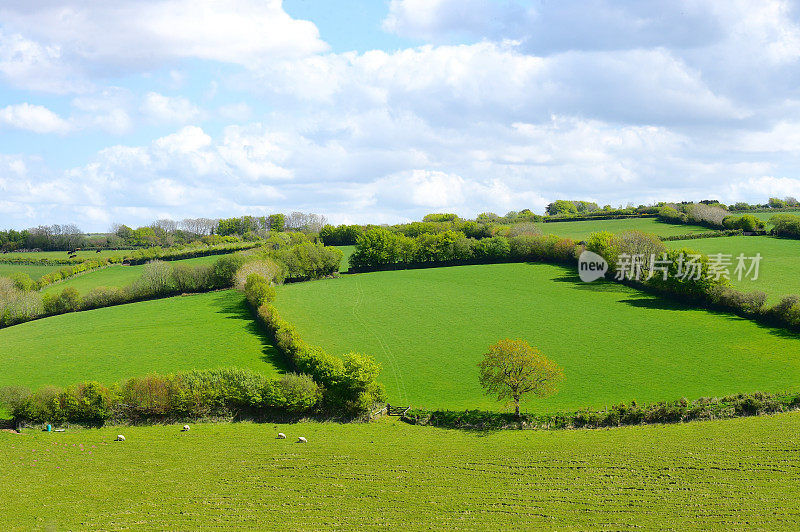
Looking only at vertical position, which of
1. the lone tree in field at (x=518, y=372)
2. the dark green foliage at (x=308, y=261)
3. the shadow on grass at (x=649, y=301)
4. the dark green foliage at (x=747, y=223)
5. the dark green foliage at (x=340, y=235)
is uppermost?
the dark green foliage at (x=747, y=223)

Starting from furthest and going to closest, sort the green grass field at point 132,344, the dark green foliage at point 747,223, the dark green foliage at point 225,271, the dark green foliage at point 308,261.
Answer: the dark green foliage at point 747,223, the dark green foliage at point 308,261, the dark green foliage at point 225,271, the green grass field at point 132,344

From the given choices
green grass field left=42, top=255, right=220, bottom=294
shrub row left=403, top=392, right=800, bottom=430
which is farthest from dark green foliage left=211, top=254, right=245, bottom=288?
shrub row left=403, top=392, right=800, bottom=430

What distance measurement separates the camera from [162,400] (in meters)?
48.5

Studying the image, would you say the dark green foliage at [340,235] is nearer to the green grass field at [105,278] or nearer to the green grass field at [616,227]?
the green grass field at [105,278]

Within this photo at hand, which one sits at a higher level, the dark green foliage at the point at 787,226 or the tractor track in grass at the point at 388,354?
the dark green foliage at the point at 787,226

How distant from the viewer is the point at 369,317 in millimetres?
80562

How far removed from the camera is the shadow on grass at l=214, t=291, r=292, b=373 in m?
63.3

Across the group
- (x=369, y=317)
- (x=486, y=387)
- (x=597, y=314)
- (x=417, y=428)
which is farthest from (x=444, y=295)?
(x=417, y=428)

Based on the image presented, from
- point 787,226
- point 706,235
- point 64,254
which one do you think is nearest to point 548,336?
point 706,235

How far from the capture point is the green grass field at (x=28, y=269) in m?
125

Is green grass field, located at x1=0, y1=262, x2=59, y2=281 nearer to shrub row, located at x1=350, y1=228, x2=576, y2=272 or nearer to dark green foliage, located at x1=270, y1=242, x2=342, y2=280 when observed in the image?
dark green foliage, located at x1=270, y1=242, x2=342, y2=280

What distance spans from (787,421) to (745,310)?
1347 inches

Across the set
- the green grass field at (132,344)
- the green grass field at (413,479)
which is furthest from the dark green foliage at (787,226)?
the green grass field at (132,344)

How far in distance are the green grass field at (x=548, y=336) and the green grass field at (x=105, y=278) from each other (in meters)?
38.1
